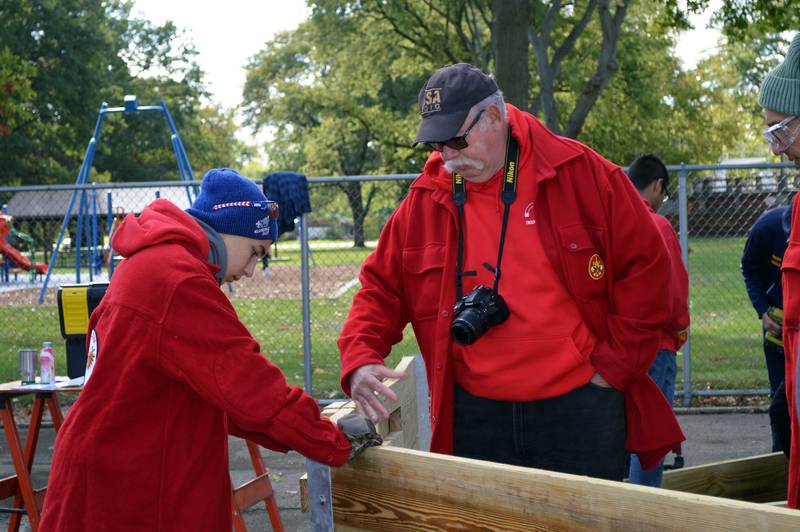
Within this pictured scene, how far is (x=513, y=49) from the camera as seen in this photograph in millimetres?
12352

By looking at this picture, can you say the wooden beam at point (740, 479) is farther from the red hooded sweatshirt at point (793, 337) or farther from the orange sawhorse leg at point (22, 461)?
the orange sawhorse leg at point (22, 461)

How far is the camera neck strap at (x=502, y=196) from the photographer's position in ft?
9.82

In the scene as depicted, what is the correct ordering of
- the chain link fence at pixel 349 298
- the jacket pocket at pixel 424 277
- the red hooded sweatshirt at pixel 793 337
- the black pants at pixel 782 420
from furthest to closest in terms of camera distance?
1. the chain link fence at pixel 349 298
2. the black pants at pixel 782 420
3. the jacket pocket at pixel 424 277
4. the red hooded sweatshirt at pixel 793 337

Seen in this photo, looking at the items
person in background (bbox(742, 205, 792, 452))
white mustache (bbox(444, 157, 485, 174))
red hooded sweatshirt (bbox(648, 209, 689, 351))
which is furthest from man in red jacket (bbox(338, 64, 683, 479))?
person in background (bbox(742, 205, 792, 452))

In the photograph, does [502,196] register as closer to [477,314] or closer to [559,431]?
[477,314]

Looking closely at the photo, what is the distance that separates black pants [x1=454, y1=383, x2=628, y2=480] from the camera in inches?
115

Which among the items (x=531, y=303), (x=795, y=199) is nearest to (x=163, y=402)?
(x=531, y=303)

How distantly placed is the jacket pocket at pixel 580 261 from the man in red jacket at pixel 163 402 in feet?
2.95

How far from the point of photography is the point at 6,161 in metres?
38.2

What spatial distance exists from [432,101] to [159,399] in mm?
1213

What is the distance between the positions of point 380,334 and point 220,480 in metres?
0.71

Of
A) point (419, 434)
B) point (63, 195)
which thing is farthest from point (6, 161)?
point (419, 434)

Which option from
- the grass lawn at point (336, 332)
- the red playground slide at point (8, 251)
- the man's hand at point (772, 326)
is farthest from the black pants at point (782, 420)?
the red playground slide at point (8, 251)

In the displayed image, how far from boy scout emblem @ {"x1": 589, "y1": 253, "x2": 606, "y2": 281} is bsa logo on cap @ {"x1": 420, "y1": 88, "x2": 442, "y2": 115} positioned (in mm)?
660
